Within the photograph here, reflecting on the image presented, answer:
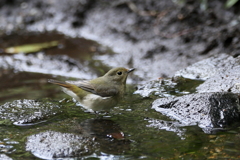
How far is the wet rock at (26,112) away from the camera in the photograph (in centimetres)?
479

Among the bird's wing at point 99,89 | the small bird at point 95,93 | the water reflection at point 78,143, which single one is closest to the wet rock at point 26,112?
the small bird at point 95,93

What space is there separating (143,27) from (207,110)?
492 centimetres

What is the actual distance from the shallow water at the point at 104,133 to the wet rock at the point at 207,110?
6.5 inches

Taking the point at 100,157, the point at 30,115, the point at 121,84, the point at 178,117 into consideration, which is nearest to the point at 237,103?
the point at 178,117

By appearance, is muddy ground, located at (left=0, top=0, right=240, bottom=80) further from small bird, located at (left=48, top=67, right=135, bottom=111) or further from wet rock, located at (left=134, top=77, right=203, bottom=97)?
small bird, located at (left=48, top=67, right=135, bottom=111)

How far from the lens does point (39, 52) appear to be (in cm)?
879

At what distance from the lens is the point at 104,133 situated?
4383 millimetres

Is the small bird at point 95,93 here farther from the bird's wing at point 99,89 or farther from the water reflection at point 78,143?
the water reflection at point 78,143

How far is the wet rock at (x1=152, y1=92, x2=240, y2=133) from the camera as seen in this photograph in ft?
14.6

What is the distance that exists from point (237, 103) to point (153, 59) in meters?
3.44

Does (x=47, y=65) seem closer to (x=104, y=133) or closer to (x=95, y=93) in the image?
(x=95, y=93)

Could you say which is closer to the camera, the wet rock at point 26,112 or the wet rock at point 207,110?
the wet rock at point 207,110

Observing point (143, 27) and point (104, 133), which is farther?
point (143, 27)

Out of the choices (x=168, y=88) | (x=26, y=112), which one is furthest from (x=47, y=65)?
(x=168, y=88)
